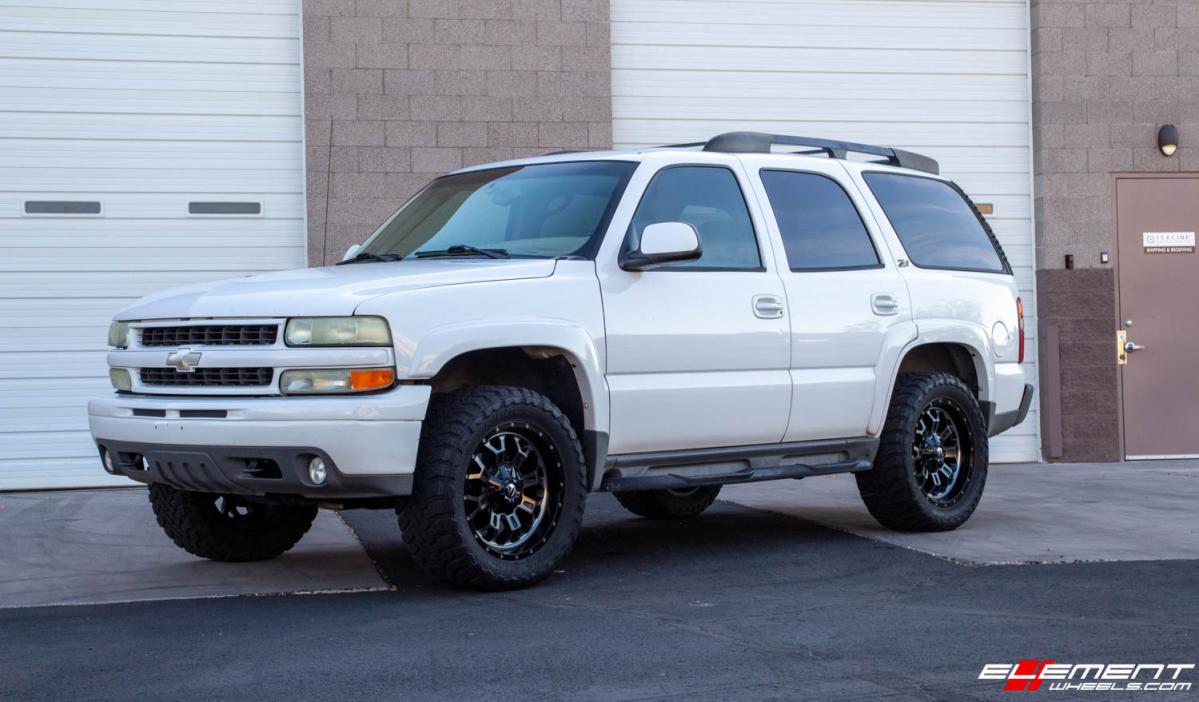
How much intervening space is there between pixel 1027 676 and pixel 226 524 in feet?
13.0

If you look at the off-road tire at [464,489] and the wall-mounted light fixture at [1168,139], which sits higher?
the wall-mounted light fixture at [1168,139]

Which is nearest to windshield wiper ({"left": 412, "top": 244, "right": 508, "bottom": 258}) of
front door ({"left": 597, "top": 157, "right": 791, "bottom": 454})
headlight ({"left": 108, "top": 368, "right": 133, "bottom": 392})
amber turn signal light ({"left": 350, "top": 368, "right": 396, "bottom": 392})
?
front door ({"left": 597, "top": 157, "right": 791, "bottom": 454})

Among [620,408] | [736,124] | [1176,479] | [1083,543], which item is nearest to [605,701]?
[620,408]

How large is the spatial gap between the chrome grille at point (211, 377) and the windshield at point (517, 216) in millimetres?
1215

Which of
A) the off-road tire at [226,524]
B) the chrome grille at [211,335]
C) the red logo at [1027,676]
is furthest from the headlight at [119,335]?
the red logo at [1027,676]

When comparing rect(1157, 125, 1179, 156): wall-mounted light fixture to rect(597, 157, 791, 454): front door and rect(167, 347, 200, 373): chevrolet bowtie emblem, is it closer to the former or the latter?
rect(597, 157, 791, 454): front door

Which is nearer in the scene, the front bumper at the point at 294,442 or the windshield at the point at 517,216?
the front bumper at the point at 294,442

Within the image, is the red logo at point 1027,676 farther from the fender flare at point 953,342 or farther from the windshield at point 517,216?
the fender flare at point 953,342

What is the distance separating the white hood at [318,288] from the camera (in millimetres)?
5918

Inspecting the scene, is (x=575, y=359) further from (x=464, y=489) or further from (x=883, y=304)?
(x=883, y=304)

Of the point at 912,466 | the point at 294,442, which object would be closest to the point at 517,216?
the point at 294,442

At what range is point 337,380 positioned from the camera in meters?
5.85

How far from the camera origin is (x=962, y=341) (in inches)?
329

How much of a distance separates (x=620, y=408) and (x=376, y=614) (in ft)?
4.77
